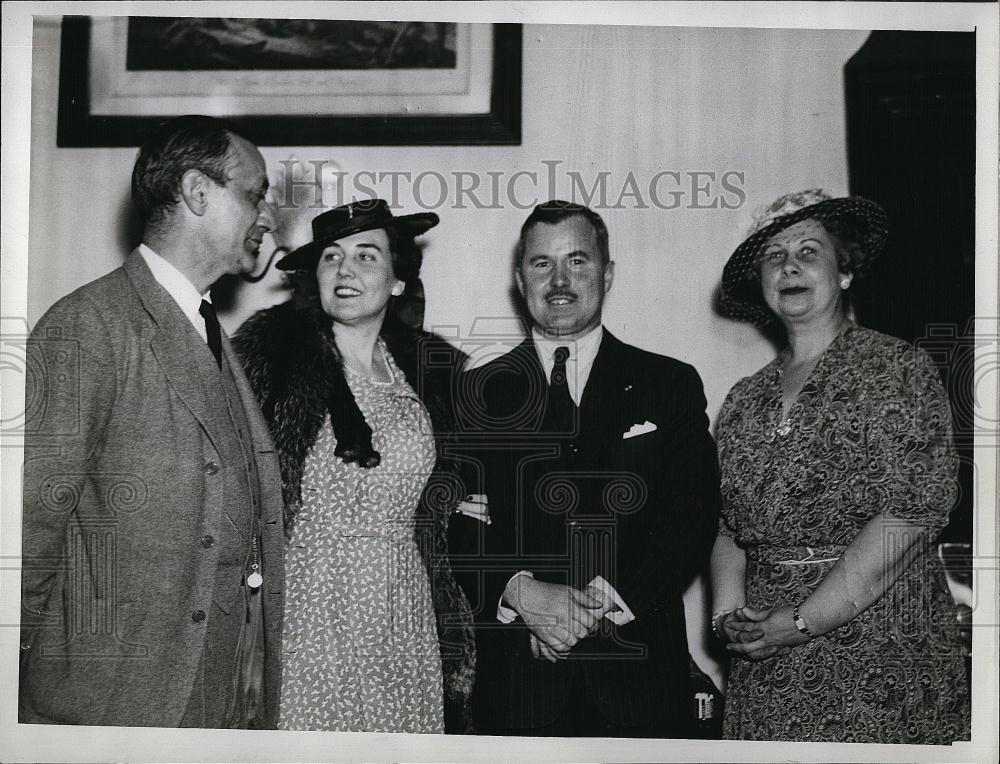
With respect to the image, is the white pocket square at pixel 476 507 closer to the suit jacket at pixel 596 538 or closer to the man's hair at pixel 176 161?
the suit jacket at pixel 596 538

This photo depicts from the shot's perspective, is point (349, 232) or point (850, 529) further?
point (349, 232)

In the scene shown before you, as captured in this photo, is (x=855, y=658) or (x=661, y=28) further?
(x=661, y=28)

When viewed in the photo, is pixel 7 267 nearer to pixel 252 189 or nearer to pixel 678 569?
pixel 252 189

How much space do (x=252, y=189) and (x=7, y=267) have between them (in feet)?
2.38

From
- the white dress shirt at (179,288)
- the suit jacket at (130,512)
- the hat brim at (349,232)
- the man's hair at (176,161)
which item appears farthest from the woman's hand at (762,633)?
the man's hair at (176,161)

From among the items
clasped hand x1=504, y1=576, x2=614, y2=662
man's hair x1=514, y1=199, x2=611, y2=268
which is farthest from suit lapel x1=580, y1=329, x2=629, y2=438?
clasped hand x1=504, y1=576, x2=614, y2=662

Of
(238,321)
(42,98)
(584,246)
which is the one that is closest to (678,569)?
(584,246)

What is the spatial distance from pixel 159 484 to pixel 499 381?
0.92 meters

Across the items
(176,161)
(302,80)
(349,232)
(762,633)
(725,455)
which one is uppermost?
(302,80)

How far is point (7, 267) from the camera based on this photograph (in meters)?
2.61

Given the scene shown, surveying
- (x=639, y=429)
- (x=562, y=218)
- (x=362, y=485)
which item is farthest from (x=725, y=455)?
(x=362, y=485)

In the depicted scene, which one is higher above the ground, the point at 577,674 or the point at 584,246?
the point at 584,246

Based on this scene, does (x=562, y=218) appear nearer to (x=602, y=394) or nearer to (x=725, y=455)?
(x=602, y=394)

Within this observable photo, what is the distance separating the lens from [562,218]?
255cm
